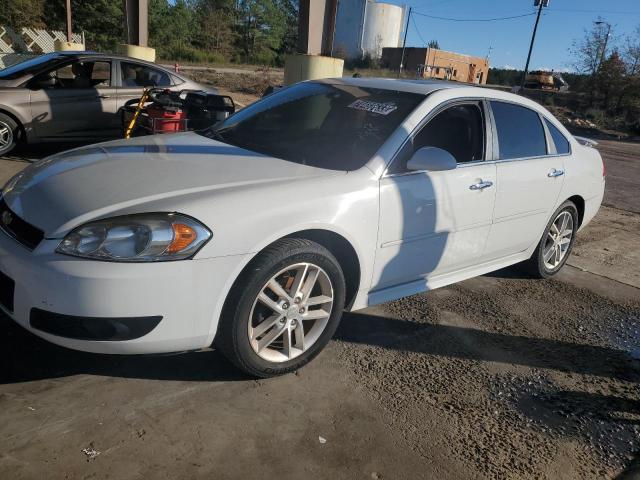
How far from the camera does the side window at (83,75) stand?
7352mm

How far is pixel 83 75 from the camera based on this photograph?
7512 millimetres

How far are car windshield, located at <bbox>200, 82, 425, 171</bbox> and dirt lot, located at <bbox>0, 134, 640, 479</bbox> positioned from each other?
116cm

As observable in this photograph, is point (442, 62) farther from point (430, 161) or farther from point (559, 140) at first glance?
point (430, 161)

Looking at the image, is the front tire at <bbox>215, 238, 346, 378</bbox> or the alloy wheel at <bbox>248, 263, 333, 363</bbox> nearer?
the front tire at <bbox>215, 238, 346, 378</bbox>

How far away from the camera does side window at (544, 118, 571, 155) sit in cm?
448

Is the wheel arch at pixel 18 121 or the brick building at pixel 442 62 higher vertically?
the brick building at pixel 442 62

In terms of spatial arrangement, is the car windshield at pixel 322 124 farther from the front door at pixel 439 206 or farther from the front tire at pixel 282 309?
the front tire at pixel 282 309

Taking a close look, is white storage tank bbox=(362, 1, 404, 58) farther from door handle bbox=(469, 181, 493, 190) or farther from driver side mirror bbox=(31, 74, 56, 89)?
door handle bbox=(469, 181, 493, 190)

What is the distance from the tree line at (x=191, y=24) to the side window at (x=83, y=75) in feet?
83.6

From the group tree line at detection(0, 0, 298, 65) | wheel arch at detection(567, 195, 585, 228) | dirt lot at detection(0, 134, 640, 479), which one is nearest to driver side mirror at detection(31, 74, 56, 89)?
dirt lot at detection(0, 134, 640, 479)

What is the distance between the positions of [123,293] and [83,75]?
20.7 ft

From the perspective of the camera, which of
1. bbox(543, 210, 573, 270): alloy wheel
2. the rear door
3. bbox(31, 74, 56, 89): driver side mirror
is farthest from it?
bbox(31, 74, 56, 89): driver side mirror

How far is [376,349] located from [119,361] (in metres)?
1.49

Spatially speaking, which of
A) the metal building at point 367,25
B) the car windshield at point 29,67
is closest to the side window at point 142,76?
the car windshield at point 29,67
